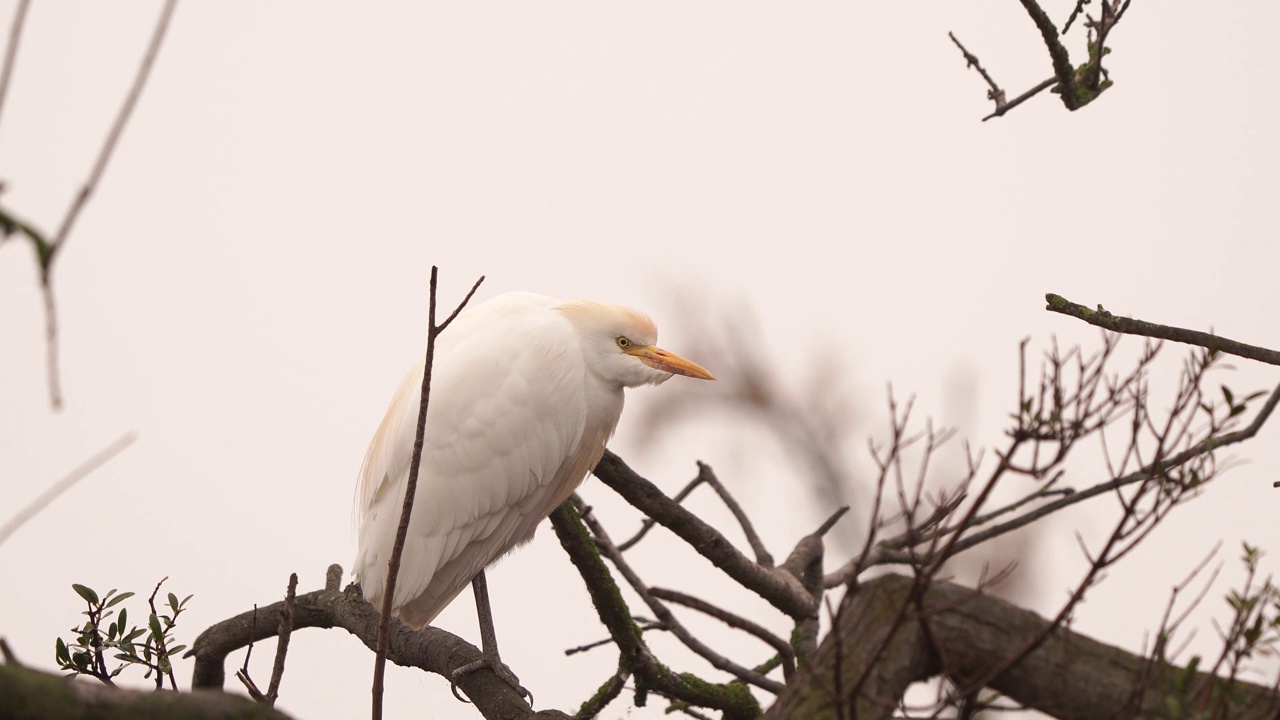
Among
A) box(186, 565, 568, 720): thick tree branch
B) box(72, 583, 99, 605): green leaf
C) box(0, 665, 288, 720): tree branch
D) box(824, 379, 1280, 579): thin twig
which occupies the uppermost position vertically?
box(824, 379, 1280, 579): thin twig

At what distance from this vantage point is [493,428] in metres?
3.01

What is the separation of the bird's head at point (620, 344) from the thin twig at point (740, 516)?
0.99 ft

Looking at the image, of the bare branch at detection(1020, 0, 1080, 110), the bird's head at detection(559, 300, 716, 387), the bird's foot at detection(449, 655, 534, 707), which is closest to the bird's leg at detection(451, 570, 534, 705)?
the bird's foot at detection(449, 655, 534, 707)

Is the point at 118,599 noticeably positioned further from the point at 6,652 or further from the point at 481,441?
the point at 6,652

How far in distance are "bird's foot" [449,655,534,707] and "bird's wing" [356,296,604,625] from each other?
0.36 metres

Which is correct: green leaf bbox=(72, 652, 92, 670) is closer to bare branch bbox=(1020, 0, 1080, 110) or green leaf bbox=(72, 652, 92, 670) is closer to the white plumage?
the white plumage

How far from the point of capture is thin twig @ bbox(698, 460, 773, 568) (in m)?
3.07

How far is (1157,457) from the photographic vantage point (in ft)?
3.69

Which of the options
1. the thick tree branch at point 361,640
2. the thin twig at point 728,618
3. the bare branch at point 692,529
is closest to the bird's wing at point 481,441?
the thick tree branch at point 361,640

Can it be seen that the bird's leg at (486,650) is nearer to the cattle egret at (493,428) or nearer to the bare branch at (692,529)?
the cattle egret at (493,428)

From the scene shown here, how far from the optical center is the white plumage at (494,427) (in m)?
2.97

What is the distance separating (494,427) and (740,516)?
2.46ft

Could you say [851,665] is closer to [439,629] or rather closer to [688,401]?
[439,629]

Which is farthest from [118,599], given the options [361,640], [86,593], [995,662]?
[995,662]
